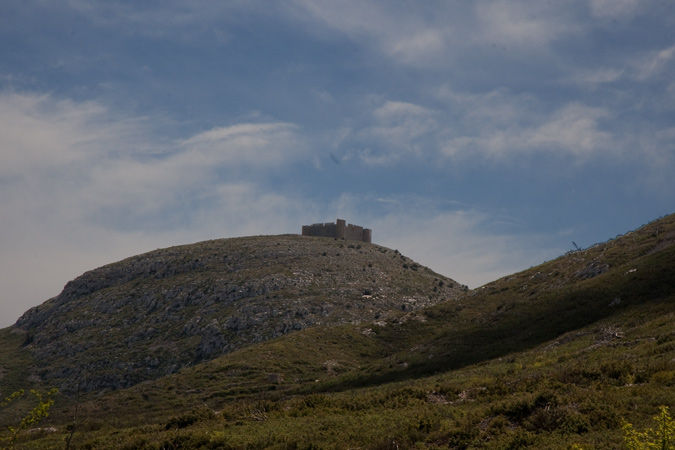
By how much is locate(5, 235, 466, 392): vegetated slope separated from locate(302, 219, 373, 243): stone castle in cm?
1116

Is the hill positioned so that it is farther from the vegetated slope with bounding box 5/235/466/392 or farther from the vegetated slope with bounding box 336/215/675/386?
the vegetated slope with bounding box 5/235/466/392

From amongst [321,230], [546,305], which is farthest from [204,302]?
[546,305]

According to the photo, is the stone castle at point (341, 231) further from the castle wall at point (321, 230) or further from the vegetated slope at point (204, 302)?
the vegetated slope at point (204, 302)

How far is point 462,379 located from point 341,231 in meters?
137

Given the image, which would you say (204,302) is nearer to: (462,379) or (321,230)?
(321,230)

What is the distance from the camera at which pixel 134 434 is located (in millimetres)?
32250

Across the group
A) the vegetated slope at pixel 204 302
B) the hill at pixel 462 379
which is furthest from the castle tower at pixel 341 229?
the hill at pixel 462 379

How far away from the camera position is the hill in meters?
23.2

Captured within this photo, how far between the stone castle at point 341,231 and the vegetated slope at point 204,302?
36.6ft

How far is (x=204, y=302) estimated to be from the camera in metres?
121

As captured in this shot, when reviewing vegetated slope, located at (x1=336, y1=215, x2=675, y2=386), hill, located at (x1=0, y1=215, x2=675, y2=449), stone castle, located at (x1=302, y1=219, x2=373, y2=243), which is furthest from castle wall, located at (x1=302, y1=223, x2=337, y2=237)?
vegetated slope, located at (x1=336, y1=215, x2=675, y2=386)

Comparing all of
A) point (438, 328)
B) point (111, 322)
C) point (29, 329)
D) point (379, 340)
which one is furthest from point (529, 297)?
point (29, 329)

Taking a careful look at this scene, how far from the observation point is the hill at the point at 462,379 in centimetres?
2317

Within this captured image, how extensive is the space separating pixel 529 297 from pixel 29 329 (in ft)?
458
